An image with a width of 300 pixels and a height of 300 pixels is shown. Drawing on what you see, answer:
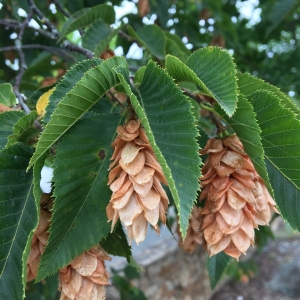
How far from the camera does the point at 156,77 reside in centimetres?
81

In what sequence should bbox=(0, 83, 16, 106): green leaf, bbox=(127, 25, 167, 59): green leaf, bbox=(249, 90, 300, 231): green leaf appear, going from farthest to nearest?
1. bbox=(127, 25, 167, 59): green leaf
2. bbox=(0, 83, 16, 106): green leaf
3. bbox=(249, 90, 300, 231): green leaf

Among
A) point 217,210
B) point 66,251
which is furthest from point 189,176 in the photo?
point 66,251

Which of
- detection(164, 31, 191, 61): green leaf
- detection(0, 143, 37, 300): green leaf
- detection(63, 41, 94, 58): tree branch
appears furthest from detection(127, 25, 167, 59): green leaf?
detection(0, 143, 37, 300): green leaf

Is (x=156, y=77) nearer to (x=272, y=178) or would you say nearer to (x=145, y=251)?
(x=272, y=178)

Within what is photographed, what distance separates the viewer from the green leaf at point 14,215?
0.80 m

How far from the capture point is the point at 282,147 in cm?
81

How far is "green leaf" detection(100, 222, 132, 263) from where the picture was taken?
38.1 inches

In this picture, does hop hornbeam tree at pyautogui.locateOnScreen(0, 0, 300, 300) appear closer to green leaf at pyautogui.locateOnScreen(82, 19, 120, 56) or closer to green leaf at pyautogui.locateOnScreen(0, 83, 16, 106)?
green leaf at pyautogui.locateOnScreen(0, 83, 16, 106)

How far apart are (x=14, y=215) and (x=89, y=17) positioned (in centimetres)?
95

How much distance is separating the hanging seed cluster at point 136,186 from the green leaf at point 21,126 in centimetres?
25

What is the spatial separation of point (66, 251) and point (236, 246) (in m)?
0.39

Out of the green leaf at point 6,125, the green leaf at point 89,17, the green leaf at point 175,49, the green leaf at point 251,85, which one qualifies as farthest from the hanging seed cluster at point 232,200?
the green leaf at point 89,17

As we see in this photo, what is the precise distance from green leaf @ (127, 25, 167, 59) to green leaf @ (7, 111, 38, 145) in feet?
2.33

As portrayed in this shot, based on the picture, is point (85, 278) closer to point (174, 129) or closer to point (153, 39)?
point (174, 129)
